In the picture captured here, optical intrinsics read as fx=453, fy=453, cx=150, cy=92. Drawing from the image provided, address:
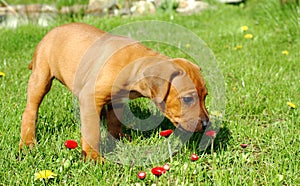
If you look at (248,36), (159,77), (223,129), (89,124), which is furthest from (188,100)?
(248,36)

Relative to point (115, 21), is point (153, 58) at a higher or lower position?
higher

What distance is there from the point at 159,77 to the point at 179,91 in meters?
0.18

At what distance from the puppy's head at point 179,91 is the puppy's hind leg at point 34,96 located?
958mm

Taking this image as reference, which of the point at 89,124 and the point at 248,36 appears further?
the point at 248,36

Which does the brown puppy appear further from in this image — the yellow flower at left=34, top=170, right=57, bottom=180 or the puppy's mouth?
the yellow flower at left=34, top=170, right=57, bottom=180

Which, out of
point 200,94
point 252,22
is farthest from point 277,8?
point 200,94

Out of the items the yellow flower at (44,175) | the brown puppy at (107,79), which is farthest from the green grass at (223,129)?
the brown puppy at (107,79)

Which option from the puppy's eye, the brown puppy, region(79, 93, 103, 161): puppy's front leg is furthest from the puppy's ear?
region(79, 93, 103, 161): puppy's front leg

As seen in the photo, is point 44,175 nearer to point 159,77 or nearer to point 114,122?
point 159,77

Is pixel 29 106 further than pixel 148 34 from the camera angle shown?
No

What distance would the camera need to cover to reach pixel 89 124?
3.28 m

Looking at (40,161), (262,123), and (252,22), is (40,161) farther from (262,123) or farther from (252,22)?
(252,22)

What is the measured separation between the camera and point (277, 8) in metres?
8.44

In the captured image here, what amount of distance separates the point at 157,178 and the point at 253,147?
1122 mm
